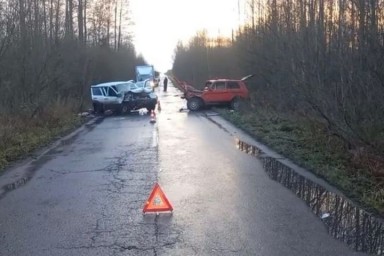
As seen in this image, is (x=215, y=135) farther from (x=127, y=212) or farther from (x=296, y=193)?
(x=127, y=212)

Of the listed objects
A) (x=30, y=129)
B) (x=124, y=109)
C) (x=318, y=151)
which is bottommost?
(x=318, y=151)

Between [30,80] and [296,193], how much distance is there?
56.4ft

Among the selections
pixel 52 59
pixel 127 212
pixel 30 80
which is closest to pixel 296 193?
pixel 127 212

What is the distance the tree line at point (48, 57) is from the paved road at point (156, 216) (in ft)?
27.1

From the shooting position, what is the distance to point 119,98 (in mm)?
33125

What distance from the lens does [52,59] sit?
83.5 ft

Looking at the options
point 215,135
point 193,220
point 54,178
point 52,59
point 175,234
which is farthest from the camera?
point 52,59

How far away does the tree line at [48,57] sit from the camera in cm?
2094

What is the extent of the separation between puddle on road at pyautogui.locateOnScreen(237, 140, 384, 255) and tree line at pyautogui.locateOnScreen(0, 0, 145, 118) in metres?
13.4

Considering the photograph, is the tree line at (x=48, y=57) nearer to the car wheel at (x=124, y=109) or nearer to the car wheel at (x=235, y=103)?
the car wheel at (x=124, y=109)

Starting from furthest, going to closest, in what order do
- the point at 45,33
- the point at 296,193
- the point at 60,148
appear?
the point at 45,33 → the point at 60,148 → the point at 296,193

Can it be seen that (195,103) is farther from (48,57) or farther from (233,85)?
(48,57)

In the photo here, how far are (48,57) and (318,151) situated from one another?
1560cm

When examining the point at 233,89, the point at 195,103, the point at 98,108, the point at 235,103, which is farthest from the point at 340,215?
the point at 98,108
